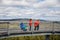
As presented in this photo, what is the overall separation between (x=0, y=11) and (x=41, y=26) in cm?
63

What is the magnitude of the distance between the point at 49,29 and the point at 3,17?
27.4 inches

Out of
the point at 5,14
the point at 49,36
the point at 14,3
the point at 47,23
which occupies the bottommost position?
the point at 49,36

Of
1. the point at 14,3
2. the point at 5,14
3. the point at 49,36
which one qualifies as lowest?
the point at 49,36

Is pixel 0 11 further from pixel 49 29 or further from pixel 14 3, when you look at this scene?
pixel 49 29

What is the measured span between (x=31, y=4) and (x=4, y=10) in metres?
0.39

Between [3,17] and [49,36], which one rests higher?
[3,17]

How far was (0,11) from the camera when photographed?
234 cm

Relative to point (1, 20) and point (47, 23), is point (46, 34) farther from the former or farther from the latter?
point (1, 20)

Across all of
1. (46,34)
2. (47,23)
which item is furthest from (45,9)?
(46,34)

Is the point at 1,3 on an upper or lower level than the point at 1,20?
upper

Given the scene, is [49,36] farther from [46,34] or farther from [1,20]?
[1,20]

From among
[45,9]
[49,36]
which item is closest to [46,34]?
[49,36]

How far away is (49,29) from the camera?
2453 mm

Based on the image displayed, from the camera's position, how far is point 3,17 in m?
2.32
